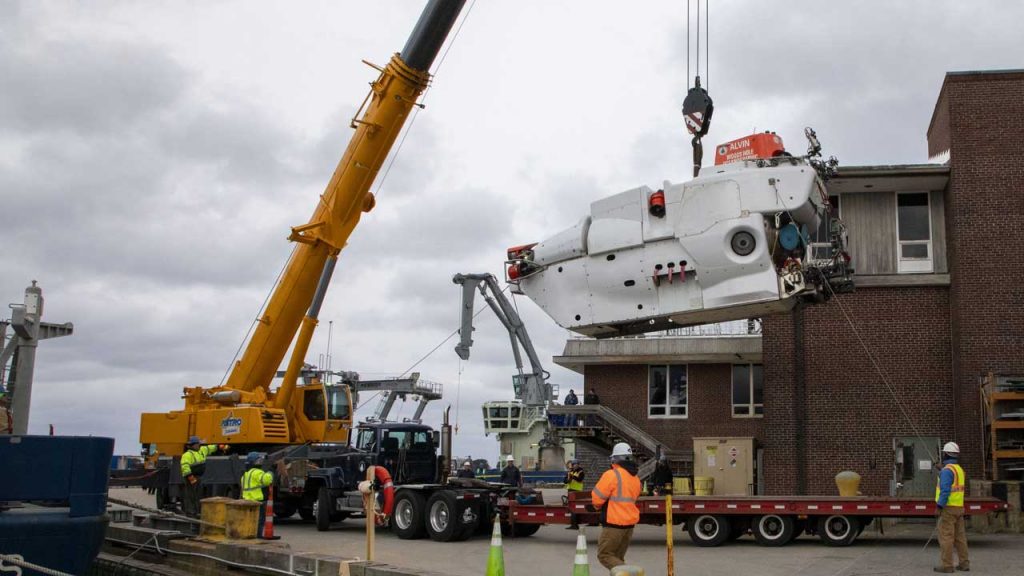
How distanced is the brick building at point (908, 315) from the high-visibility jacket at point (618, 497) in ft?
48.1

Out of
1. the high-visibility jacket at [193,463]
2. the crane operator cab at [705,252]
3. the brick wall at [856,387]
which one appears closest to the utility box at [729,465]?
the brick wall at [856,387]

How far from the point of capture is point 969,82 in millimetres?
23359

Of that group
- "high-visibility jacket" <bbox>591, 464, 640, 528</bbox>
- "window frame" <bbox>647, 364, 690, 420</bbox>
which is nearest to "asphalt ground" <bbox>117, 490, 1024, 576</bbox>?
"high-visibility jacket" <bbox>591, 464, 640, 528</bbox>

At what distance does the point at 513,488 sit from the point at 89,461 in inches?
356

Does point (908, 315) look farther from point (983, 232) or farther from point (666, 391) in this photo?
point (666, 391)

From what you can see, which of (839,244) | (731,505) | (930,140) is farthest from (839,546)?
(930,140)

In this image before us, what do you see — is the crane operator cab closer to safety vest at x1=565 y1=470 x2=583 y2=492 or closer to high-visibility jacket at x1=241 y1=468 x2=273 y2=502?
high-visibility jacket at x1=241 y1=468 x2=273 y2=502

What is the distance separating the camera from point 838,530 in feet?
57.0

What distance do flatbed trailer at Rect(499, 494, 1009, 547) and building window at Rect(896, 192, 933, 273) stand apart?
8.74 meters

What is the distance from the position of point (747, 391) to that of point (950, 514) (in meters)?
16.5

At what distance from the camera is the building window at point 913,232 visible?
24766mm

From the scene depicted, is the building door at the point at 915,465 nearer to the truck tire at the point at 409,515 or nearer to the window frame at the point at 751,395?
the window frame at the point at 751,395

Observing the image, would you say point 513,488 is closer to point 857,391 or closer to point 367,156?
point 367,156

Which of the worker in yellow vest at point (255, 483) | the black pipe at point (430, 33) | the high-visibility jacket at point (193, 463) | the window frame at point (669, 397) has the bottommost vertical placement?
the worker in yellow vest at point (255, 483)
